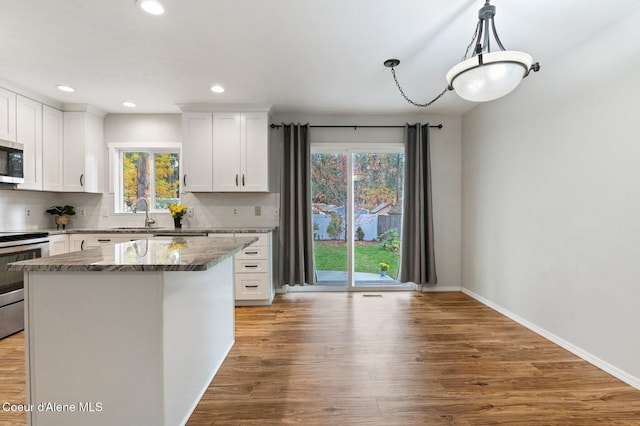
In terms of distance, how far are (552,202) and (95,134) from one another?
5.29 metres

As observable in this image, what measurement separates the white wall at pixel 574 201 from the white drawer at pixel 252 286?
2.71 metres

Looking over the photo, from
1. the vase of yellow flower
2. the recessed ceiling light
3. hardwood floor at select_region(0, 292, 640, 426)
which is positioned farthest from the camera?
the vase of yellow flower

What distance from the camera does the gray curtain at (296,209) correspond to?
411 centimetres

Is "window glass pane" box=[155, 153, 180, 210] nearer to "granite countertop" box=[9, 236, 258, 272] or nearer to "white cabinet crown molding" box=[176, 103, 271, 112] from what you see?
"white cabinet crown molding" box=[176, 103, 271, 112]

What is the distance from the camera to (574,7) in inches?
79.9

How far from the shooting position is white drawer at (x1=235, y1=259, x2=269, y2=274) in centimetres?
371

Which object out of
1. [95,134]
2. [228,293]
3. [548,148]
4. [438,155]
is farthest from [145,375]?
[438,155]

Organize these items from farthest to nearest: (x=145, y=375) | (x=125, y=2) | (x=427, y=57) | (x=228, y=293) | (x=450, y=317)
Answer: (x=450, y=317)
(x=427, y=57)
(x=228, y=293)
(x=125, y=2)
(x=145, y=375)

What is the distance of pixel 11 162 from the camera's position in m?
3.13

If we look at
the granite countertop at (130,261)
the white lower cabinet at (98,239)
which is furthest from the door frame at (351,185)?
the granite countertop at (130,261)

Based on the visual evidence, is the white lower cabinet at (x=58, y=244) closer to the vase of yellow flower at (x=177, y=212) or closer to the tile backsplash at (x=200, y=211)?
the tile backsplash at (x=200, y=211)

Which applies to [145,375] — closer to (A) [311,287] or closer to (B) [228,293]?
(B) [228,293]

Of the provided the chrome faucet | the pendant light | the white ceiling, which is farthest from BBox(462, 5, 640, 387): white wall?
the chrome faucet

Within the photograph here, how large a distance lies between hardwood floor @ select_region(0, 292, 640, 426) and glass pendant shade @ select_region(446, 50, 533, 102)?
184 centimetres
